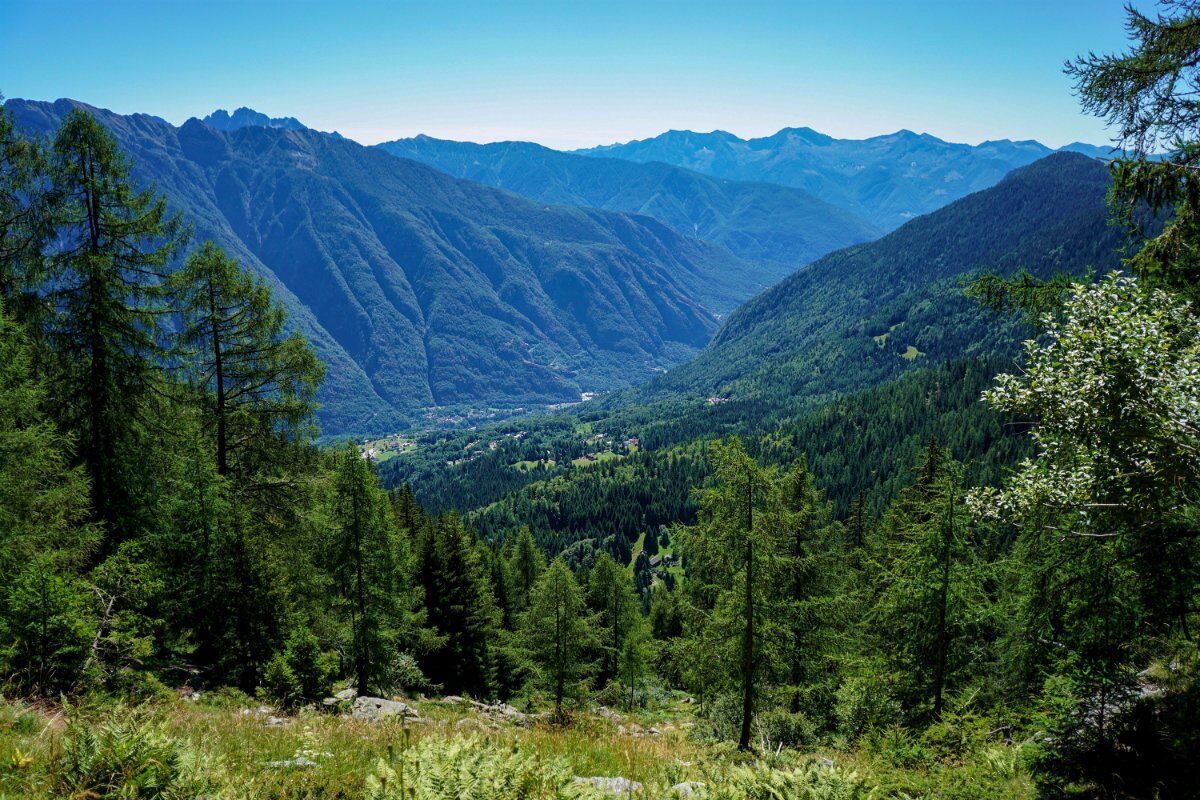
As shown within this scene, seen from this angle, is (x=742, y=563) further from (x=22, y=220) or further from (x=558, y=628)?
(x=22, y=220)

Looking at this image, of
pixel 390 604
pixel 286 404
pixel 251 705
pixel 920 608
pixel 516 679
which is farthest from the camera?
pixel 516 679

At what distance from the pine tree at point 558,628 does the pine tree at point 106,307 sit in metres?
18.6

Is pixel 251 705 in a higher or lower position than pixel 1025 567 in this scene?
lower

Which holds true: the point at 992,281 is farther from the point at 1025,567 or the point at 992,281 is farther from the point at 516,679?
the point at 516,679

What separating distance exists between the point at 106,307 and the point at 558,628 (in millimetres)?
23562

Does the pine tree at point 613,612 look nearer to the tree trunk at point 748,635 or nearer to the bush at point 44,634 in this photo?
the tree trunk at point 748,635

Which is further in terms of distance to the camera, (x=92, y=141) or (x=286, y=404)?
(x=286, y=404)

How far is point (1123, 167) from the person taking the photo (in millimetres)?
9570

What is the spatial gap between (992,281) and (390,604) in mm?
21611

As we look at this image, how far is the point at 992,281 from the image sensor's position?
39.2 feet

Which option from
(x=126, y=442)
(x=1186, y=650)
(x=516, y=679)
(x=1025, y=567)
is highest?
(x=126, y=442)

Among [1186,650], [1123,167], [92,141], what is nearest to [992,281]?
[1123,167]

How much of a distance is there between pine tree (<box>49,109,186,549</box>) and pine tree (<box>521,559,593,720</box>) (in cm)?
1859

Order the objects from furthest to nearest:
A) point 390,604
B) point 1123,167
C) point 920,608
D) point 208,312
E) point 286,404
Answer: point 390,604
point 286,404
point 208,312
point 920,608
point 1123,167
